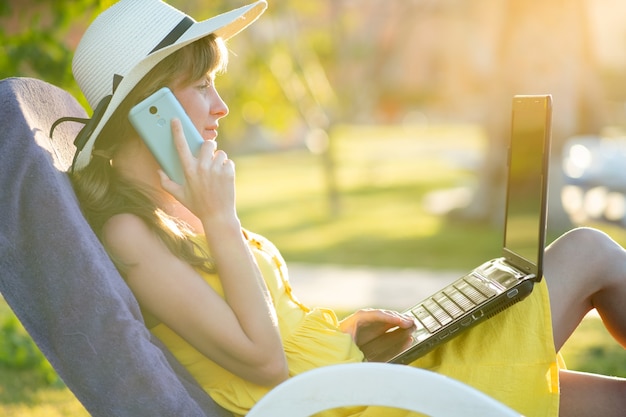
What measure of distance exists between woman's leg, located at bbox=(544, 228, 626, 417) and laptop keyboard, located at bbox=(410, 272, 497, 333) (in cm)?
22

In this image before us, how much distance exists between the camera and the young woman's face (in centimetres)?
225

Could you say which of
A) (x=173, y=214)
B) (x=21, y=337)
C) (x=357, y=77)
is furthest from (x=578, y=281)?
(x=357, y=77)

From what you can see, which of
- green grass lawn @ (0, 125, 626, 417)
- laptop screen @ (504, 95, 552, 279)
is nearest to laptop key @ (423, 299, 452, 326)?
laptop screen @ (504, 95, 552, 279)

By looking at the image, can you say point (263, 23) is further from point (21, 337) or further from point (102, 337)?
point (102, 337)

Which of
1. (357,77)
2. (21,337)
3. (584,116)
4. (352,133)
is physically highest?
(21,337)

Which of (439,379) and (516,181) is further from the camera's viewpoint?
(516,181)

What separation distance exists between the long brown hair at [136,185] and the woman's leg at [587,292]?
0.99 meters

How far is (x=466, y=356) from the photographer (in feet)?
7.41

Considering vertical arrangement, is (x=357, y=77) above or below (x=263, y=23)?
below

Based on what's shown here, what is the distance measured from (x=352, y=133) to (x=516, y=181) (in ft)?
145

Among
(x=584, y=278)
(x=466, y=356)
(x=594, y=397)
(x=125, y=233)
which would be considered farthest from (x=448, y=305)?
(x=125, y=233)

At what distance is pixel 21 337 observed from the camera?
5.04 meters

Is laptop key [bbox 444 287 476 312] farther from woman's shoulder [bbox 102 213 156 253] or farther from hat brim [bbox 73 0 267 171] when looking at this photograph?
hat brim [bbox 73 0 267 171]

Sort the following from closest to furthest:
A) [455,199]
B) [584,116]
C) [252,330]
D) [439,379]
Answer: [439,379] → [252,330] → [584,116] → [455,199]
